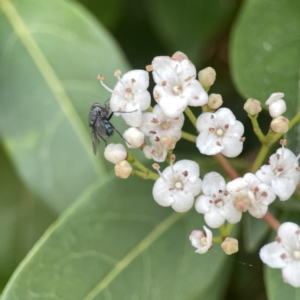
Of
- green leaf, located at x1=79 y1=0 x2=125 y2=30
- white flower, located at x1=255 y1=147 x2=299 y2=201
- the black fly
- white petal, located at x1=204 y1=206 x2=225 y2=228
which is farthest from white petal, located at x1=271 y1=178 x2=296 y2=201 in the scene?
green leaf, located at x1=79 y1=0 x2=125 y2=30

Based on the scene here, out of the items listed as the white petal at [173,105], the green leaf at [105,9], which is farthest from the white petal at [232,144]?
the green leaf at [105,9]

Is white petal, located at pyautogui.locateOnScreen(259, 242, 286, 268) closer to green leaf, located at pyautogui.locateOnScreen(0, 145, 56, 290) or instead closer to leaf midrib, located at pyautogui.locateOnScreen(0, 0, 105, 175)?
leaf midrib, located at pyautogui.locateOnScreen(0, 0, 105, 175)

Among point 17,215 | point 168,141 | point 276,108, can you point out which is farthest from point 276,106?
point 17,215

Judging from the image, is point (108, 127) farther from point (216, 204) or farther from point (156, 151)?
point (216, 204)

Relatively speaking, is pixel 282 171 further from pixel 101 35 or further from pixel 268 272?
pixel 101 35

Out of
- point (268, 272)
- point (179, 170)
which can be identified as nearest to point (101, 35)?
point (179, 170)
